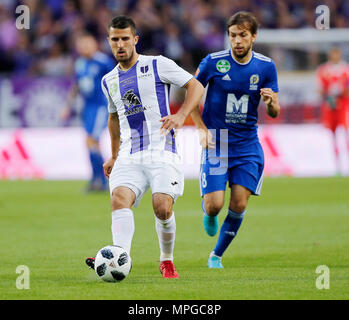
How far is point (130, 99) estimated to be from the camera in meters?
6.82

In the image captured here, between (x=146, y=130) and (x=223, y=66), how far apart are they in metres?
1.19

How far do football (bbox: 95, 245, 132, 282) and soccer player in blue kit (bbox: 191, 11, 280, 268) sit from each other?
1.34 m

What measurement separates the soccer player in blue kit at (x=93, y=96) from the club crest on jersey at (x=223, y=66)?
7.36 metres

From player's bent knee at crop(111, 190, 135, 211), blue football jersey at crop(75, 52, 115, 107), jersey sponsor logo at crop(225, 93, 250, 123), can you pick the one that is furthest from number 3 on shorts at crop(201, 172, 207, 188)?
blue football jersey at crop(75, 52, 115, 107)

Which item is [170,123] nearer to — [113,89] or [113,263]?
[113,89]

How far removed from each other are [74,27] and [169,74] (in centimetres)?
1573

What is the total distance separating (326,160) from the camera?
18469 millimetres

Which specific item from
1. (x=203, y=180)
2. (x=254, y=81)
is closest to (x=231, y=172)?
(x=203, y=180)

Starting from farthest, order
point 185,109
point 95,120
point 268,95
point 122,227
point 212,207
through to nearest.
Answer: point 95,120 < point 212,207 < point 268,95 < point 185,109 < point 122,227

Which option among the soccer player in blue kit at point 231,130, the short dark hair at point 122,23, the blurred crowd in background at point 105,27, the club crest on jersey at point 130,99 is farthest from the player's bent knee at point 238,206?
the blurred crowd in background at point 105,27

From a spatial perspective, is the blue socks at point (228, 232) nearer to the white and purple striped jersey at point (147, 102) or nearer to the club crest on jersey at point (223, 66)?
the white and purple striped jersey at point (147, 102)

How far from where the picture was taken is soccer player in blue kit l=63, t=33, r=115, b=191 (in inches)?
583

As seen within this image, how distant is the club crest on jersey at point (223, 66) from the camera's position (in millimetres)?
7602
